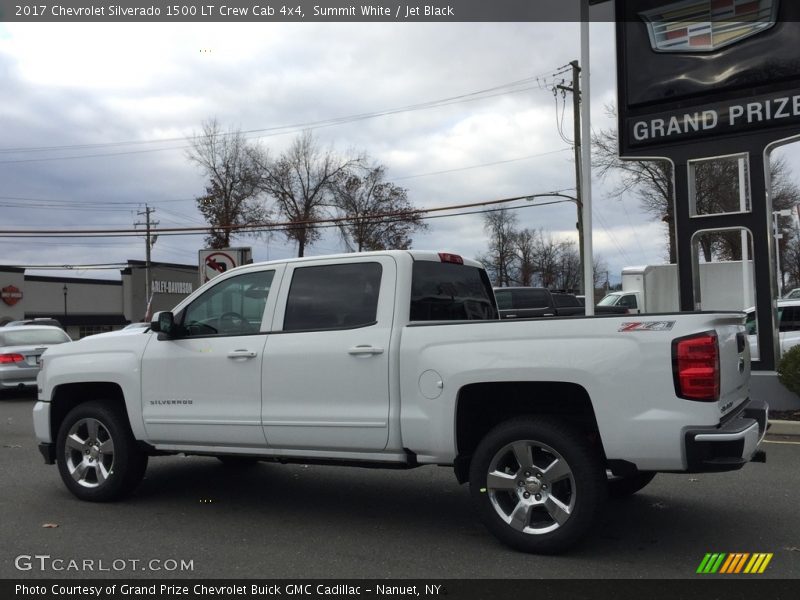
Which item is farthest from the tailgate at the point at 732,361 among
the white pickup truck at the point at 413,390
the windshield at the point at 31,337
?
the windshield at the point at 31,337

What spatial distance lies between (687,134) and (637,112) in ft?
3.04

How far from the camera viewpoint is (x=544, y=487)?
463 cm

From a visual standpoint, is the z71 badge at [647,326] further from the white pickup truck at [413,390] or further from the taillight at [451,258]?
the taillight at [451,258]

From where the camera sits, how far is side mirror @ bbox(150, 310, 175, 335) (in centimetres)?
590

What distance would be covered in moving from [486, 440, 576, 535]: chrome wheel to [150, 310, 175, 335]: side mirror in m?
2.83

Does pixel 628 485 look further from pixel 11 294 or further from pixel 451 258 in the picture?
pixel 11 294

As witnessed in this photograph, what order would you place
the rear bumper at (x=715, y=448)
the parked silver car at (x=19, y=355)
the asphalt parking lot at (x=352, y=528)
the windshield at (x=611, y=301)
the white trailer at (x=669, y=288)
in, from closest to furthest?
the rear bumper at (x=715, y=448), the asphalt parking lot at (x=352, y=528), the parked silver car at (x=19, y=355), the white trailer at (x=669, y=288), the windshield at (x=611, y=301)

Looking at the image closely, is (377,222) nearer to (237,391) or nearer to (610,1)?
(610,1)

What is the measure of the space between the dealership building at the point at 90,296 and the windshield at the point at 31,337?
119 ft

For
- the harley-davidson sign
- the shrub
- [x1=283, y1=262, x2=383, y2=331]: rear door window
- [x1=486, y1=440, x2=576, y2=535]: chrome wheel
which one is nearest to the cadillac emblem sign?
the shrub

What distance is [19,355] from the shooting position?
14.9 metres

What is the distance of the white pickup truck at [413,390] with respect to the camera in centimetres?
434

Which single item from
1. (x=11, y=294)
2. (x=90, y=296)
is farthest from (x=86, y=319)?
(x=11, y=294)
